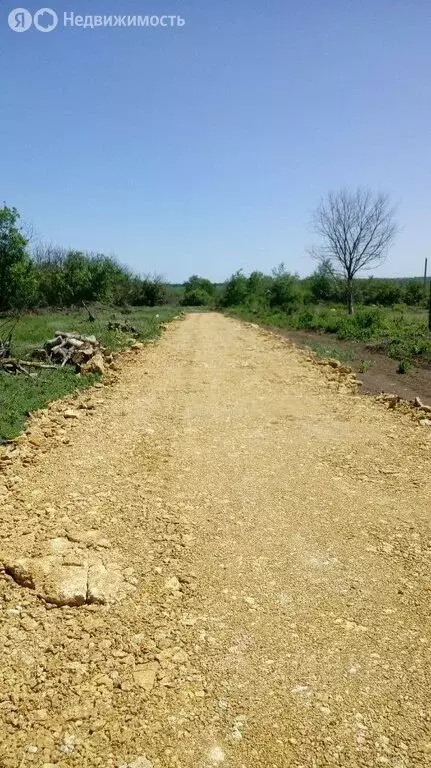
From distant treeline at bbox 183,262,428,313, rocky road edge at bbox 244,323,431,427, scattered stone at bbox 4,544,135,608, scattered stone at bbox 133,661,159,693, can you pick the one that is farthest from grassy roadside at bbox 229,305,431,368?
distant treeline at bbox 183,262,428,313

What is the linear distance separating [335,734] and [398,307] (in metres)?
33.3

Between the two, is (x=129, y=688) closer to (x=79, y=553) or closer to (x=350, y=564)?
(x=79, y=553)

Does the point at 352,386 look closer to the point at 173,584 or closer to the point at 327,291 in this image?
the point at 173,584

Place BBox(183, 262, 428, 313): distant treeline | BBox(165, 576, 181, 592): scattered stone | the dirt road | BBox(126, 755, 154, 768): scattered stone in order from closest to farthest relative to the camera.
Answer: BBox(126, 755, 154, 768): scattered stone, the dirt road, BBox(165, 576, 181, 592): scattered stone, BBox(183, 262, 428, 313): distant treeline

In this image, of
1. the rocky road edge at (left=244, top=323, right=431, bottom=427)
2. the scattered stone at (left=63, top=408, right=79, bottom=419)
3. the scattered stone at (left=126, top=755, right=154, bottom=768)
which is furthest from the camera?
the rocky road edge at (left=244, top=323, right=431, bottom=427)

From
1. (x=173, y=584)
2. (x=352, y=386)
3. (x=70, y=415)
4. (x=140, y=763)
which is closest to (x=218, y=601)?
(x=173, y=584)

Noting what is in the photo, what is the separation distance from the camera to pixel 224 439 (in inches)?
245

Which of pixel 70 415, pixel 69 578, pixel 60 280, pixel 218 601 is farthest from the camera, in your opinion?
pixel 60 280

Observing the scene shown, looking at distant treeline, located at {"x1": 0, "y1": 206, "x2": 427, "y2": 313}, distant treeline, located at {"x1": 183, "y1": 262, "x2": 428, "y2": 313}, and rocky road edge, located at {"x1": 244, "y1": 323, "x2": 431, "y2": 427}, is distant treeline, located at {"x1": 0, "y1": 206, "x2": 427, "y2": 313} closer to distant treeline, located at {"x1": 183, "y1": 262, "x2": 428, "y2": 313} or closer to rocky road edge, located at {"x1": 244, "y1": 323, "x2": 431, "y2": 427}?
distant treeline, located at {"x1": 183, "y1": 262, "x2": 428, "y2": 313}

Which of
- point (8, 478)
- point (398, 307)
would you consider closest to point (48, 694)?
point (8, 478)

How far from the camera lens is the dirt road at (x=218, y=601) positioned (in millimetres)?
2287

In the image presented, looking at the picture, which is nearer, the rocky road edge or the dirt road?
the dirt road

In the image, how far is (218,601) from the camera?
10.4 feet

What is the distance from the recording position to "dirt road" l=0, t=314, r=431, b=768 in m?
2.29
